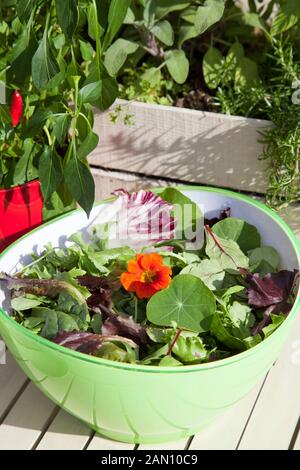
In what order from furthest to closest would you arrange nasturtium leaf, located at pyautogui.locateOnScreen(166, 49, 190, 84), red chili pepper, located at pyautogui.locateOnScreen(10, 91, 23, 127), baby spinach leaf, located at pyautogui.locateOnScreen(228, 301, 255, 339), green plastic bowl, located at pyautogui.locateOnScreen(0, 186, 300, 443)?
nasturtium leaf, located at pyautogui.locateOnScreen(166, 49, 190, 84)
red chili pepper, located at pyautogui.locateOnScreen(10, 91, 23, 127)
baby spinach leaf, located at pyautogui.locateOnScreen(228, 301, 255, 339)
green plastic bowl, located at pyautogui.locateOnScreen(0, 186, 300, 443)

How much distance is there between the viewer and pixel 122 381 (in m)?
0.80

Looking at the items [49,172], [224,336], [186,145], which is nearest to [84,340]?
[224,336]

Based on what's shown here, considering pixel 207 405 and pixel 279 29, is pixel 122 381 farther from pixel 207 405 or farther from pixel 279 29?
pixel 279 29

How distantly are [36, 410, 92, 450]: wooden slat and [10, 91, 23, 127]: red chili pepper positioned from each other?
450 millimetres

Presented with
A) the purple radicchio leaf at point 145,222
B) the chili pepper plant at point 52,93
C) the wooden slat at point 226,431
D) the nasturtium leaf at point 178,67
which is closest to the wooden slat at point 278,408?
the wooden slat at point 226,431

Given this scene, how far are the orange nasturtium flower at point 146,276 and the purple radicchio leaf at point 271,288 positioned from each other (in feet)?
0.35

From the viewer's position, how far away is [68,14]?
884 mm

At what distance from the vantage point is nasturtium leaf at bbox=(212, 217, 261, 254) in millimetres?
1032

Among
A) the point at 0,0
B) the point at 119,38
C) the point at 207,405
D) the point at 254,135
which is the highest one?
the point at 0,0

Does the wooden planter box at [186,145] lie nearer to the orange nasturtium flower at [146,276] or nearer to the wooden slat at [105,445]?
the orange nasturtium flower at [146,276]

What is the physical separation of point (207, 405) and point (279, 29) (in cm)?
65

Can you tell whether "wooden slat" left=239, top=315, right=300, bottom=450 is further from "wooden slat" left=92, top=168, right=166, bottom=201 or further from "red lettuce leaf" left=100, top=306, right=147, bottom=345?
"wooden slat" left=92, top=168, right=166, bottom=201

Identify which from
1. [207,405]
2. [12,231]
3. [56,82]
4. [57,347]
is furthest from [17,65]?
[207,405]

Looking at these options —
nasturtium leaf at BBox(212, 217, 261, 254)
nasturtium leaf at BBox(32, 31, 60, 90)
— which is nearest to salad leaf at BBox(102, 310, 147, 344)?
nasturtium leaf at BBox(212, 217, 261, 254)
